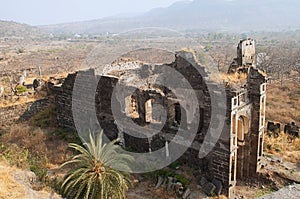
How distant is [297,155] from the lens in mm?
13055

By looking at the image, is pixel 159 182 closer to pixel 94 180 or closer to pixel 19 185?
pixel 94 180

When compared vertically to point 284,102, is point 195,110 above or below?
above

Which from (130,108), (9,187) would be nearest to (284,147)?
(130,108)

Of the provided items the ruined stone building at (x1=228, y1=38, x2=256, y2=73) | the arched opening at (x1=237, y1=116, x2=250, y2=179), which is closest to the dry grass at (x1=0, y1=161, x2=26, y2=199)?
the arched opening at (x1=237, y1=116, x2=250, y2=179)

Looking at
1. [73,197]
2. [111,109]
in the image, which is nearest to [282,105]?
[111,109]

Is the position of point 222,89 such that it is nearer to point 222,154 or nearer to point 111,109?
point 222,154

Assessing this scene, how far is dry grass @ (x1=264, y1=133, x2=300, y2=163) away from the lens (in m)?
13.0

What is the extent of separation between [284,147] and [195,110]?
17.5 ft

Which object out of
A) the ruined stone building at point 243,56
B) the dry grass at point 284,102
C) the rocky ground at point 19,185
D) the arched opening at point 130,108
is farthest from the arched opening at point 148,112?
the dry grass at point 284,102

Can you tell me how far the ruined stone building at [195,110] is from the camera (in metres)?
10.4

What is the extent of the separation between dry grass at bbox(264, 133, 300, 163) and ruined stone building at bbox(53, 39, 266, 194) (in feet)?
5.85

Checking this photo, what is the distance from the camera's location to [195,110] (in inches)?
451

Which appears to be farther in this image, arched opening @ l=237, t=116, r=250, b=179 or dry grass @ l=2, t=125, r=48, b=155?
dry grass @ l=2, t=125, r=48, b=155

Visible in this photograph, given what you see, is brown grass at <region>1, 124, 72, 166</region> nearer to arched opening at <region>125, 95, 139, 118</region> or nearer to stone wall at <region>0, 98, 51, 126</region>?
stone wall at <region>0, 98, 51, 126</region>
